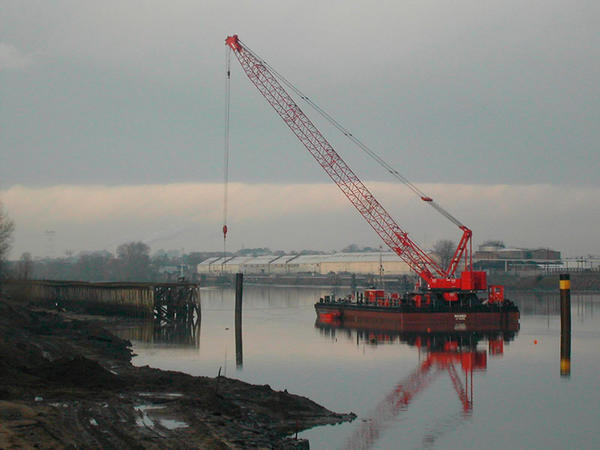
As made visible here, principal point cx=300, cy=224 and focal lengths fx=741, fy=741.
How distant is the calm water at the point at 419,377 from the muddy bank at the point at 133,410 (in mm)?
2149

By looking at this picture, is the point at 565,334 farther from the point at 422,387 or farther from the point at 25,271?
the point at 25,271

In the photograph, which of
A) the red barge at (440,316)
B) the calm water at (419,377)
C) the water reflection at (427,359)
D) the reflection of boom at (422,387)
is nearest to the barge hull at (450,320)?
the red barge at (440,316)

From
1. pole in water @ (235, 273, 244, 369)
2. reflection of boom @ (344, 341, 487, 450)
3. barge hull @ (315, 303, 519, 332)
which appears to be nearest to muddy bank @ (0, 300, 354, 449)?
reflection of boom @ (344, 341, 487, 450)

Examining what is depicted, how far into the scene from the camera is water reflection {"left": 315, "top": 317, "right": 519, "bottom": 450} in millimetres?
27283

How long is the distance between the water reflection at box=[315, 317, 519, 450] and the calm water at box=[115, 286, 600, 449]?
0.26 ft

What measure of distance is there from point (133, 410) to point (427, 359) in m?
29.0

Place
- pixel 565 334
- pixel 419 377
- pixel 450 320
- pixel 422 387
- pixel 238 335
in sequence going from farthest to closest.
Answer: pixel 450 320 < pixel 238 335 < pixel 565 334 < pixel 419 377 < pixel 422 387

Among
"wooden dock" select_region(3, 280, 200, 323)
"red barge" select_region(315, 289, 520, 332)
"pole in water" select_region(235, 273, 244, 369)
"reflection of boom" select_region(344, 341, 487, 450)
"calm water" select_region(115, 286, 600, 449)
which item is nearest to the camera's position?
"reflection of boom" select_region(344, 341, 487, 450)

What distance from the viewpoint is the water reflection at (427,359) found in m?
27.3

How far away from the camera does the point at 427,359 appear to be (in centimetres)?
4803

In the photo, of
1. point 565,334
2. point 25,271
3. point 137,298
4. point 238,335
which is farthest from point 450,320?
point 25,271

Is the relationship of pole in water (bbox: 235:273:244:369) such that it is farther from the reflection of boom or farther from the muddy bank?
the muddy bank

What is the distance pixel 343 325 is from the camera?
73875 mm

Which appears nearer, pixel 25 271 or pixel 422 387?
pixel 422 387
